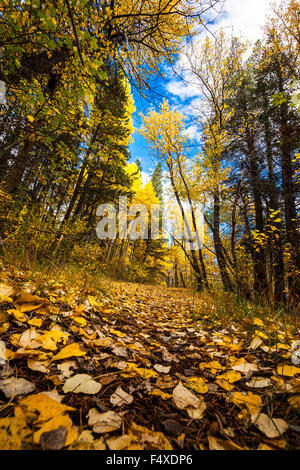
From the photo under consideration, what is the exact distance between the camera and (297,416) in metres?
0.82

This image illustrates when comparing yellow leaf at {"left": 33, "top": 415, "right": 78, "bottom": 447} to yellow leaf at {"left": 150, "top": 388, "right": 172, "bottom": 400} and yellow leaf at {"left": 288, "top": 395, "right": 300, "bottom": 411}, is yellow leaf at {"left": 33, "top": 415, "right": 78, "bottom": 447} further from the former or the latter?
yellow leaf at {"left": 288, "top": 395, "right": 300, "bottom": 411}

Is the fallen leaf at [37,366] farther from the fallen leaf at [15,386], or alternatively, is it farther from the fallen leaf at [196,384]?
the fallen leaf at [196,384]

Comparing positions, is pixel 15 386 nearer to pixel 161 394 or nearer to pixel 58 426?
pixel 58 426

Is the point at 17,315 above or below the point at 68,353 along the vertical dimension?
above

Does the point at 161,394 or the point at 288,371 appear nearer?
the point at 161,394

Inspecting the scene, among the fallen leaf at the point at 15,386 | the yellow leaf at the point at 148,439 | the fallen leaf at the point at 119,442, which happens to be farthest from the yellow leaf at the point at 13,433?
the yellow leaf at the point at 148,439

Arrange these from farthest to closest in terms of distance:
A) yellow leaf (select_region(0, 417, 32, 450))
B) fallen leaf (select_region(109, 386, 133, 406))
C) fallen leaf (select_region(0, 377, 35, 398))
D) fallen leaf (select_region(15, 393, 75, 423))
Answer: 1. fallen leaf (select_region(109, 386, 133, 406))
2. fallen leaf (select_region(0, 377, 35, 398))
3. fallen leaf (select_region(15, 393, 75, 423))
4. yellow leaf (select_region(0, 417, 32, 450))

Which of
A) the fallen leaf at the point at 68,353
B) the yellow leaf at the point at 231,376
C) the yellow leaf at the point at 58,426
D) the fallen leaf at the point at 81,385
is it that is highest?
the fallen leaf at the point at 68,353

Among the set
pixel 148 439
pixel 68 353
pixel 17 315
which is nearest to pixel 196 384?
pixel 148 439

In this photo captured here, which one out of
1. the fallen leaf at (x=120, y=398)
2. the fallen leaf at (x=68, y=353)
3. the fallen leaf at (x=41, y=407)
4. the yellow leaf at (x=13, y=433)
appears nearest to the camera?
the yellow leaf at (x=13, y=433)

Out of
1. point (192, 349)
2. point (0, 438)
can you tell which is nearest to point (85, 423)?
point (0, 438)

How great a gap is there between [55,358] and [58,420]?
41 centimetres

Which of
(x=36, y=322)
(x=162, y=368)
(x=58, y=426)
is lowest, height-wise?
(x=162, y=368)

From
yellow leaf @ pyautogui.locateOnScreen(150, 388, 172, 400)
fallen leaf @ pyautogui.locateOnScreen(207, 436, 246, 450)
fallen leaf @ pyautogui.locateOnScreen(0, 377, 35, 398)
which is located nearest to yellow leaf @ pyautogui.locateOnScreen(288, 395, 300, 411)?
fallen leaf @ pyautogui.locateOnScreen(207, 436, 246, 450)
